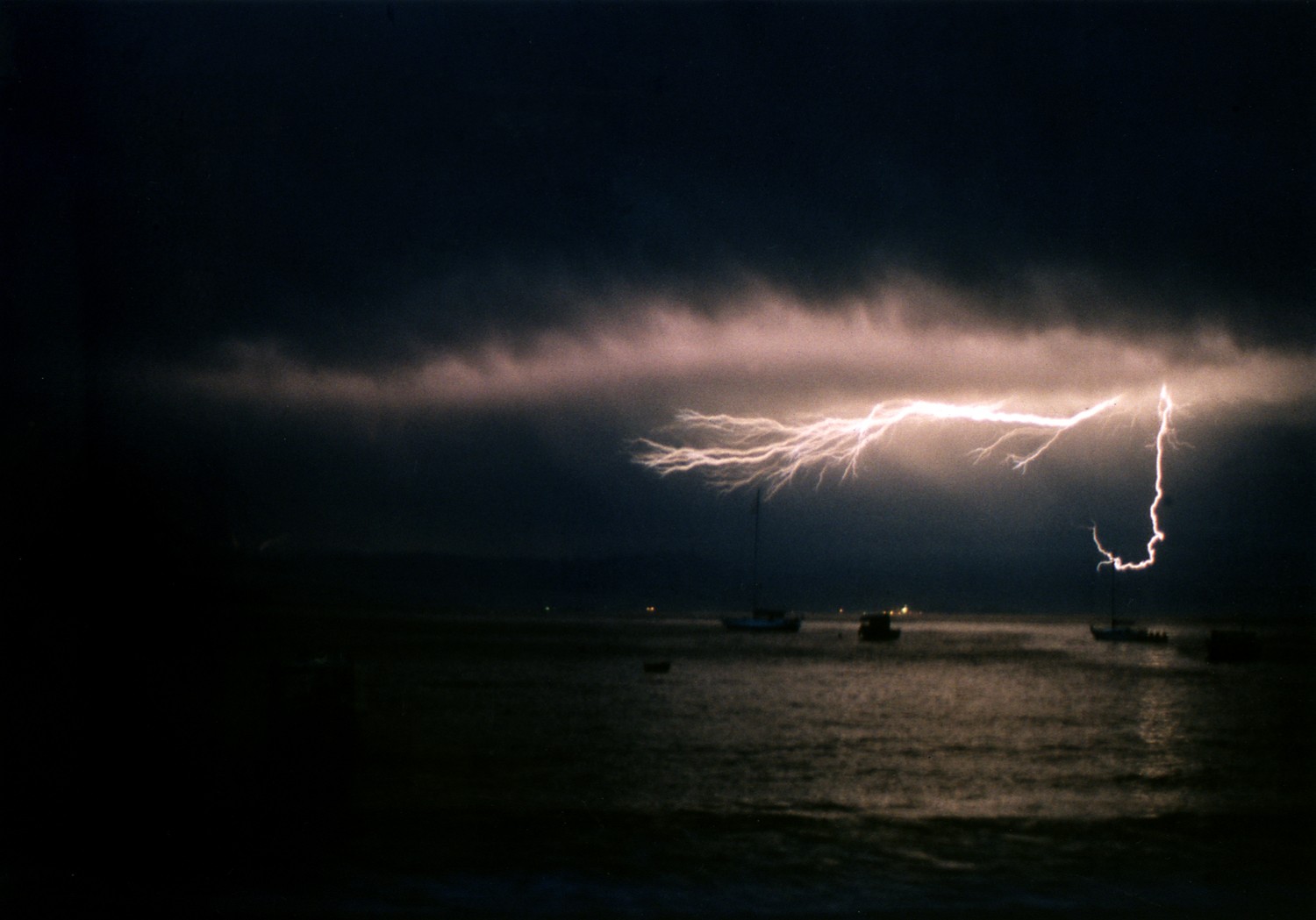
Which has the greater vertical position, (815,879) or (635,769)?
(815,879)

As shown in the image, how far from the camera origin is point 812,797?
1043 inches

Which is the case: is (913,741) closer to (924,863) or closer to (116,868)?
(924,863)

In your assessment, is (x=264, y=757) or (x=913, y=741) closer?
(x=264, y=757)

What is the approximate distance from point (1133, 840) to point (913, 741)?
22458mm

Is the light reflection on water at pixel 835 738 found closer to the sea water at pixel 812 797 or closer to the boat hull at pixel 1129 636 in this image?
the sea water at pixel 812 797

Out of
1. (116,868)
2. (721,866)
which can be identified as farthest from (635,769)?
(116,868)

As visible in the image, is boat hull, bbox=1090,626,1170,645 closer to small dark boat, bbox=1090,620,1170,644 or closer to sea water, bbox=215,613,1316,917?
small dark boat, bbox=1090,620,1170,644

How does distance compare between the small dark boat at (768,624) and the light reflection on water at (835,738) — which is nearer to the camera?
the light reflection on water at (835,738)

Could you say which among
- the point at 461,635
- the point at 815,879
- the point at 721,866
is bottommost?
the point at 461,635

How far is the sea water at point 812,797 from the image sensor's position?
9375mm

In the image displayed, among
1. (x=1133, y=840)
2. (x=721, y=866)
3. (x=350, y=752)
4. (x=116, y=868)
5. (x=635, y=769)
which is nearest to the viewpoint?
(x=116, y=868)

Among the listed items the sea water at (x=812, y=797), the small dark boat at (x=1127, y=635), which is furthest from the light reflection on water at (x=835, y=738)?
the small dark boat at (x=1127, y=635)

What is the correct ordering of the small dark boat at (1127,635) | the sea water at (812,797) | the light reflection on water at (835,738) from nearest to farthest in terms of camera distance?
1. the sea water at (812,797)
2. the light reflection on water at (835,738)
3. the small dark boat at (1127,635)

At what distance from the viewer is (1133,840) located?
56.9 ft
